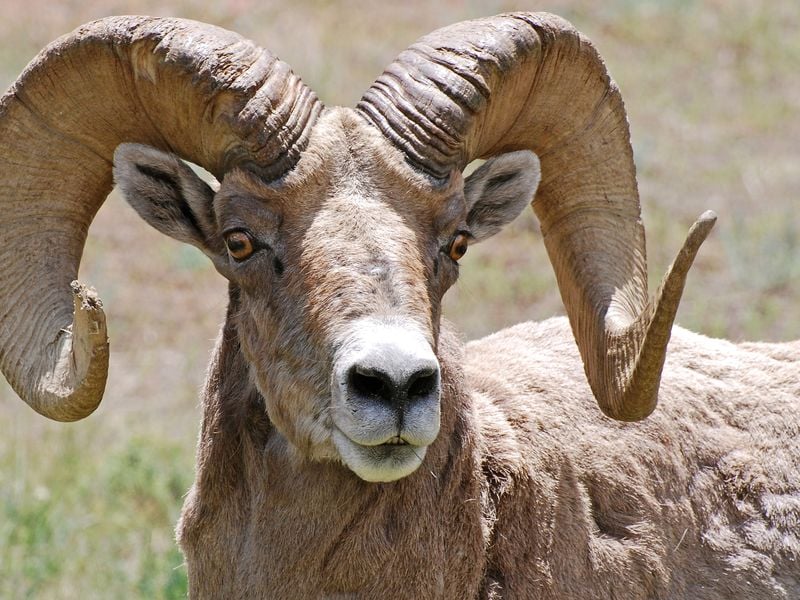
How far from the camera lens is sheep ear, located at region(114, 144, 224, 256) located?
20.0ft

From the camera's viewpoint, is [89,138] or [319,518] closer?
[319,518]

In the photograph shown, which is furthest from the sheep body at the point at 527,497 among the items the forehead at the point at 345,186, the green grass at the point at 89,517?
the green grass at the point at 89,517

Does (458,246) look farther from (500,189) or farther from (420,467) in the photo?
(420,467)

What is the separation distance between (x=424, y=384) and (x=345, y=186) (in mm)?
1176

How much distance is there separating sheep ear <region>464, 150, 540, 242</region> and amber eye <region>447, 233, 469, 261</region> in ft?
1.37

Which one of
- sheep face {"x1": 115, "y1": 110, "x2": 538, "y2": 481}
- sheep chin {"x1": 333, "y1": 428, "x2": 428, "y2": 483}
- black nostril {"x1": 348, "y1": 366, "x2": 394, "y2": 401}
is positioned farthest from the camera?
sheep chin {"x1": 333, "y1": 428, "x2": 428, "y2": 483}

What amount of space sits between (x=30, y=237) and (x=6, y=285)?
27 centimetres

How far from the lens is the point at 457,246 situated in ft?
19.5

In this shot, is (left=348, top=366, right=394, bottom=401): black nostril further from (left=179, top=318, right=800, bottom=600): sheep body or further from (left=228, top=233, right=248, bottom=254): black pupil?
(left=228, top=233, right=248, bottom=254): black pupil

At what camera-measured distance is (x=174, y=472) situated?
10.8 metres

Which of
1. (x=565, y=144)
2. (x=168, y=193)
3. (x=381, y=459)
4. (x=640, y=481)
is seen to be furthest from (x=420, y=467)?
(x=565, y=144)

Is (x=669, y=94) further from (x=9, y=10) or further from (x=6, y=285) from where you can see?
(x=6, y=285)

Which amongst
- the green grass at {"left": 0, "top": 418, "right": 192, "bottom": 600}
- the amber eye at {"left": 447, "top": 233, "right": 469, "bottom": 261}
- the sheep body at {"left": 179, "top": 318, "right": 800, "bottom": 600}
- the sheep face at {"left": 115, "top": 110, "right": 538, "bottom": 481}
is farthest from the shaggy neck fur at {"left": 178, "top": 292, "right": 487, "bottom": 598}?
the green grass at {"left": 0, "top": 418, "right": 192, "bottom": 600}

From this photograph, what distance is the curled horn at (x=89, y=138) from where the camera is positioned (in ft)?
18.6
